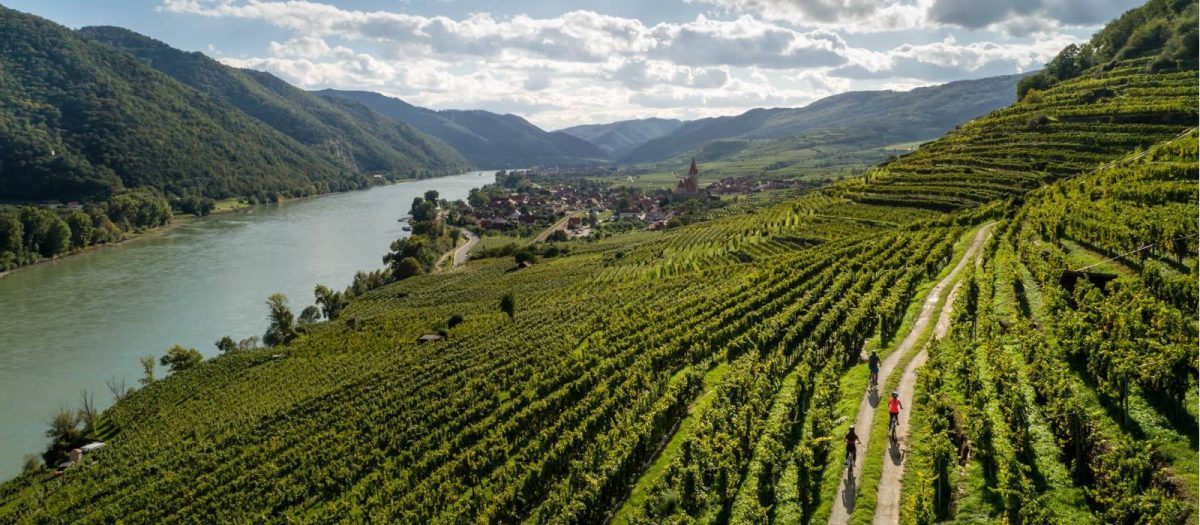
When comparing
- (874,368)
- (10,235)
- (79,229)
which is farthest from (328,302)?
(874,368)

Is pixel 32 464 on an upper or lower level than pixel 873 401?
lower

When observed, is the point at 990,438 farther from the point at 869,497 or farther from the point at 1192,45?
the point at 1192,45

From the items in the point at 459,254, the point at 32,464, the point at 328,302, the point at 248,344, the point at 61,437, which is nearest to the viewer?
the point at 32,464

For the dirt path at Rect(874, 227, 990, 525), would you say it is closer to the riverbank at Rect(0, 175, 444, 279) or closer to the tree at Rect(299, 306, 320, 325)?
the tree at Rect(299, 306, 320, 325)

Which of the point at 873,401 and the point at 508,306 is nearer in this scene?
the point at 873,401

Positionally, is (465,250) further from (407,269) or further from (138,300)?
(138,300)

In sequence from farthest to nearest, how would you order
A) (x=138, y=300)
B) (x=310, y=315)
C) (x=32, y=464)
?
(x=138, y=300), (x=310, y=315), (x=32, y=464)

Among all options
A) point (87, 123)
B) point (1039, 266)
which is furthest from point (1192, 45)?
point (87, 123)
